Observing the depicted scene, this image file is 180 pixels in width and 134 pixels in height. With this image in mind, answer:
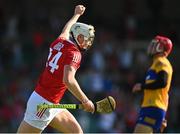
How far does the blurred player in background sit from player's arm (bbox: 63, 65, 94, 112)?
2.14m

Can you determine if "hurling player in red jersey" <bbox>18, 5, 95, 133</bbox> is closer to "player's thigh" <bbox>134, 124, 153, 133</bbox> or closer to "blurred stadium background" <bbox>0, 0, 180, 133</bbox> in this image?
"player's thigh" <bbox>134, 124, 153, 133</bbox>

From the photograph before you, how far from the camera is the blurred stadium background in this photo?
1661cm

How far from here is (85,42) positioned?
10453 mm

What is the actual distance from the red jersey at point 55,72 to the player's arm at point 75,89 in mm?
286

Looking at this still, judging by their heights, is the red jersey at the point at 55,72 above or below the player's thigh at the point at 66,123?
above

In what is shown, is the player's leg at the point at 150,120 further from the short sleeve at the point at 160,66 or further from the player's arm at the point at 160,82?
the short sleeve at the point at 160,66

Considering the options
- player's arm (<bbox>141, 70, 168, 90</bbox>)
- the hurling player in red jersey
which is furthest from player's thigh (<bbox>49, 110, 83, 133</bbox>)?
player's arm (<bbox>141, 70, 168, 90</bbox>)

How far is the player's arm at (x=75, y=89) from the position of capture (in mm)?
9805

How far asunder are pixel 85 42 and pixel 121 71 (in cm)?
722

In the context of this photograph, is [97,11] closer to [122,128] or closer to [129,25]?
[129,25]

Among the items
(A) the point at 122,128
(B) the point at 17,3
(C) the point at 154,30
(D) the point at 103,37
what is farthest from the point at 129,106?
(B) the point at 17,3

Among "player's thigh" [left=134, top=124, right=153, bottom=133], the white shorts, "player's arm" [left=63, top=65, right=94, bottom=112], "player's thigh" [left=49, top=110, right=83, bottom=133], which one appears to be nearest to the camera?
"player's arm" [left=63, top=65, right=94, bottom=112]

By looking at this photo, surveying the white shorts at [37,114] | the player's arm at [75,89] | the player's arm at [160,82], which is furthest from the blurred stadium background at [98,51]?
the player's arm at [75,89]

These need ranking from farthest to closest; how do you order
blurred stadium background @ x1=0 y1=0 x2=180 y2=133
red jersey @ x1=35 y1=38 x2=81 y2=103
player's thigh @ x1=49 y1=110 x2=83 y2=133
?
blurred stadium background @ x1=0 y1=0 x2=180 y2=133
player's thigh @ x1=49 y1=110 x2=83 y2=133
red jersey @ x1=35 y1=38 x2=81 y2=103
